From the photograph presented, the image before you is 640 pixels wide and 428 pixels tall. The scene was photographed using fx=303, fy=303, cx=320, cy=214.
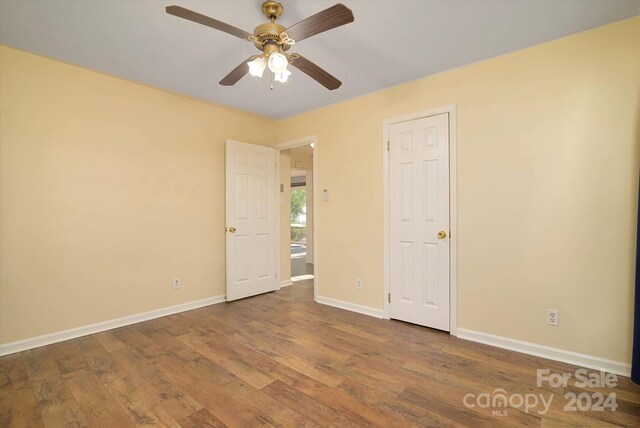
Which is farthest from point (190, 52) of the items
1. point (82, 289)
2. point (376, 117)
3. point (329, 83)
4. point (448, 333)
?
point (448, 333)

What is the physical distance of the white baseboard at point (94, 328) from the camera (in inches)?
102

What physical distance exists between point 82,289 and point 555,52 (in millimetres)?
4689

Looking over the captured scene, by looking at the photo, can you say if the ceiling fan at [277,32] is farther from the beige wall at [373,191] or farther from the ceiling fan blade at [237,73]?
the beige wall at [373,191]

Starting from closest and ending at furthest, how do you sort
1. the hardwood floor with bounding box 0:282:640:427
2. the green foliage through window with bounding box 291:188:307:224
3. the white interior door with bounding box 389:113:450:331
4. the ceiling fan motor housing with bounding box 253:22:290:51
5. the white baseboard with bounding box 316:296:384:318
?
the hardwood floor with bounding box 0:282:640:427 → the ceiling fan motor housing with bounding box 253:22:290:51 → the white interior door with bounding box 389:113:450:331 → the white baseboard with bounding box 316:296:384:318 → the green foliage through window with bounding box 291:188:307:224

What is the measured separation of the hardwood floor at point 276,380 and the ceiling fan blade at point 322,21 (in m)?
2.22

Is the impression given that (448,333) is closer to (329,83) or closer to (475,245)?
(475,245)

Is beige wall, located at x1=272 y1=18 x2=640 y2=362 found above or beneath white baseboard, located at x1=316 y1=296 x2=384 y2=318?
above

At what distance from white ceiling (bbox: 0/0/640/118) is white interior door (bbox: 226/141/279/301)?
4.06ft

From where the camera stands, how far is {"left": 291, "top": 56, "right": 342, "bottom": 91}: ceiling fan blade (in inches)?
82.4

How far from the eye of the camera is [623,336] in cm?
219

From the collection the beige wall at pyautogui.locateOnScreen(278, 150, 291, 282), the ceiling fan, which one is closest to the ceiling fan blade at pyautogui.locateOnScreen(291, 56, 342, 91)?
the ceiling fan

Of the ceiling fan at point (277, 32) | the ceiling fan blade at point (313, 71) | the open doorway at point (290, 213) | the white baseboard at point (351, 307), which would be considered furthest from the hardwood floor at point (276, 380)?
the ceiling fan blade at point (313, 71)

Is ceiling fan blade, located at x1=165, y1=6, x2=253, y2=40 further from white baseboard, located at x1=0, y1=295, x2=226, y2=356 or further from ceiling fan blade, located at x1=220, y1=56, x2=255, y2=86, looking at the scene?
white baseboard, located at x1=0, y1=295, x2=226, y2=356

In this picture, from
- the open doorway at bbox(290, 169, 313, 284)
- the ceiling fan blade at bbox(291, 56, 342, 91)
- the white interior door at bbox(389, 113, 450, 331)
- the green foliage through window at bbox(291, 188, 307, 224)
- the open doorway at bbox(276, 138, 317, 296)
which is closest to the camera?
the ceiling fan blade at bbox(291, 56, 342, 91)
